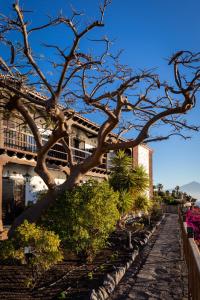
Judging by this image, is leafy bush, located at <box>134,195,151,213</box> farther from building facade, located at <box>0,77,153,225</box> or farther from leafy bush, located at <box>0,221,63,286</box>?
leafy bush, located at <box>0,221,63,286</box>

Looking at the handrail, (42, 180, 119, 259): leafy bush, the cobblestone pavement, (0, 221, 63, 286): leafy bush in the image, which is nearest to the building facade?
(42, 180, 119, 259): leafy bush

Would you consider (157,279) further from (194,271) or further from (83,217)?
(194,271)

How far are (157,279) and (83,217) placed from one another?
3040 mm

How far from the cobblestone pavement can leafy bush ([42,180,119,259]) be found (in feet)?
5.28

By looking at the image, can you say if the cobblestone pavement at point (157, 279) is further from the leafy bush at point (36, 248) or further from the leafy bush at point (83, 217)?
the leafy bush at point (36, 248)

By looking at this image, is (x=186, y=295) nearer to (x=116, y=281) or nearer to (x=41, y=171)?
(x=116, y=281)

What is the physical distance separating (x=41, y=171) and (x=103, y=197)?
245cm

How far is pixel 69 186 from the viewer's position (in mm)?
13500

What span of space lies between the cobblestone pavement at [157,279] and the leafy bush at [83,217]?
63.4 inches

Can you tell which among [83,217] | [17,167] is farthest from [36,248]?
[17,167]

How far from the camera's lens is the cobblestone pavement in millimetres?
8984

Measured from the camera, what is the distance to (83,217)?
1225 cm

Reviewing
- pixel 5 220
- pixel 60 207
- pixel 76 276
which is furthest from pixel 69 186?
pixel 5 220

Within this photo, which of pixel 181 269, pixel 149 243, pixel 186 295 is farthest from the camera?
pixel 149 243
